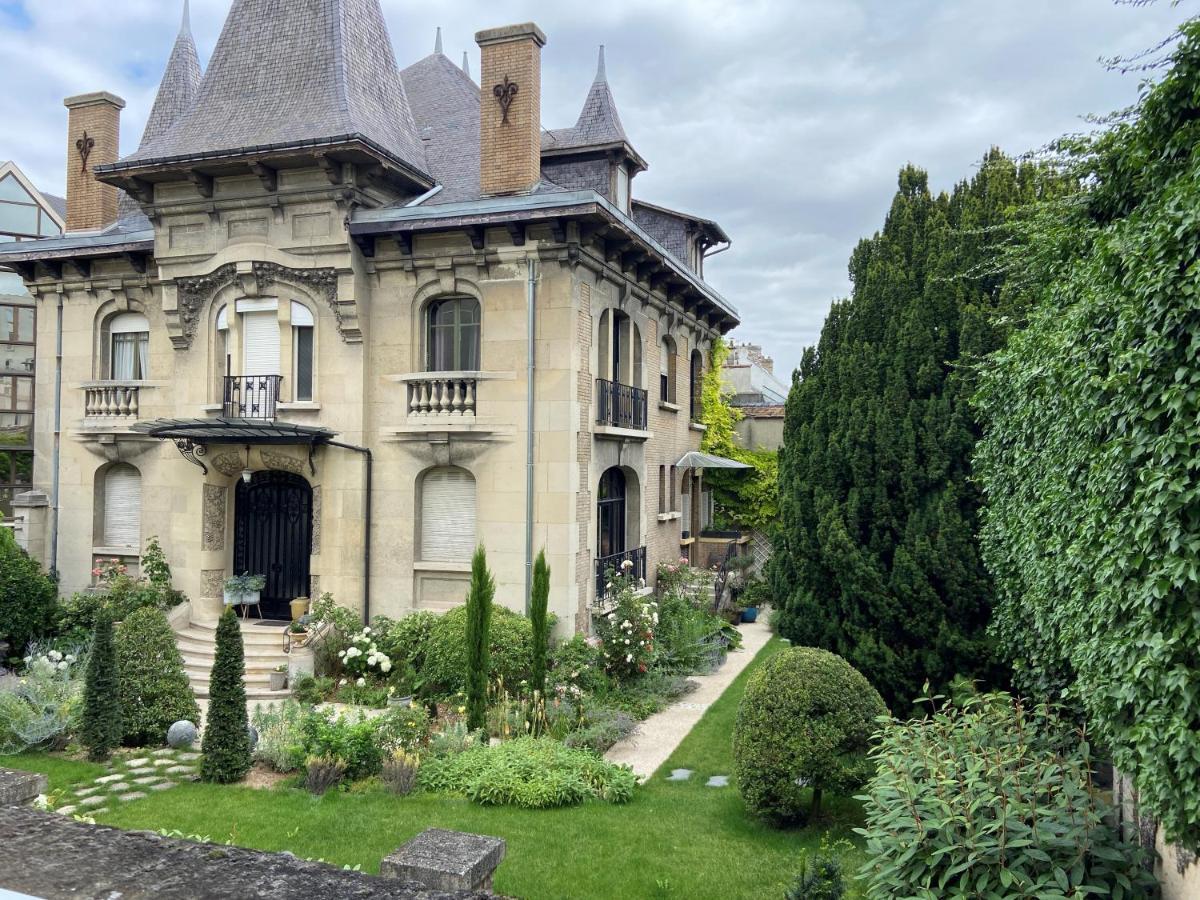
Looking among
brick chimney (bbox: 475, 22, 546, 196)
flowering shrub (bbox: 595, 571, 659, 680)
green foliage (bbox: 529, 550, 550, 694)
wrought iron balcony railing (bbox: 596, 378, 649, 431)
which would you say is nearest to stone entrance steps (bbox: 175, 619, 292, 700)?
green foliage (bbox: 529, 550, 550, 694)

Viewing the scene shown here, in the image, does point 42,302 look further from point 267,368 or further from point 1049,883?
point 1049,883

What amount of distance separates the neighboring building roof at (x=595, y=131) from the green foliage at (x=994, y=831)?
13.8m

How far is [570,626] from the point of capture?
14047mm

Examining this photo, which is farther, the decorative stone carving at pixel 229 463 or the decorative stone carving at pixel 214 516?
the decorative stone carving at pixel 214 516

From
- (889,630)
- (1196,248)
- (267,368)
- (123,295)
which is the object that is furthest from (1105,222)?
(123,295)

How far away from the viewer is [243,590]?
15.4 m

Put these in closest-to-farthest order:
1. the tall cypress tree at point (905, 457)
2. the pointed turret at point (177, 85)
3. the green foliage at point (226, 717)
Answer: the green foliage at point (226, 717)
the tall cypress tree at point (905, 457)
the pointed turret at point (177, 85)

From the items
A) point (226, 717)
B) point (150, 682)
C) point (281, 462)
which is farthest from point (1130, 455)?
point (281, 462)

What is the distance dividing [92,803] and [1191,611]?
9.90 m

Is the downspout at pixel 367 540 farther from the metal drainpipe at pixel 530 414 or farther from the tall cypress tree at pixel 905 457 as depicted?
the tall cypress tree at pixel 905 457

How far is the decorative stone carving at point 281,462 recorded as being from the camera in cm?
1509

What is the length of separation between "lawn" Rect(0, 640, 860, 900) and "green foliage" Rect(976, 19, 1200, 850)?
3.14 metres

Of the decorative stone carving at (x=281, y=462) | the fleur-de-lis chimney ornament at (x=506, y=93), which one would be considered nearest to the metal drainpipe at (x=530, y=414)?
the fleur-de-lis chimney ornament at (x=506, y=93)

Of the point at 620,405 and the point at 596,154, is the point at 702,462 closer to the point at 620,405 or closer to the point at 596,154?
the point at 620,405
